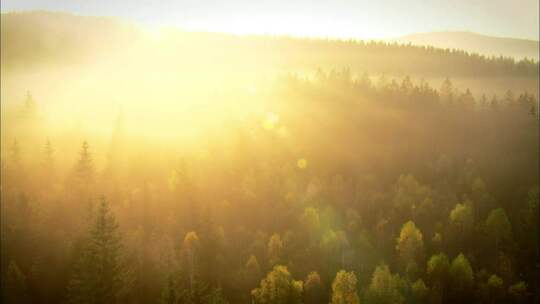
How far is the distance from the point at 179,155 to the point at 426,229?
54965 millimetres

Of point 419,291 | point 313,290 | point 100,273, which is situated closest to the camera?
point 100,273


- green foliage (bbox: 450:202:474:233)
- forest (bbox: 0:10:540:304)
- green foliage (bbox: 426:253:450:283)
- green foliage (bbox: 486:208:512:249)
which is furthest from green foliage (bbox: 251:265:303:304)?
green foliage (bbox: 486:208:512:249)

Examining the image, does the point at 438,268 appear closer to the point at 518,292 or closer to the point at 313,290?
the point at 518,292

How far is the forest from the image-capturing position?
74500 millimetres

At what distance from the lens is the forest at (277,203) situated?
7450cm

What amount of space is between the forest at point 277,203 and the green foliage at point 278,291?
0.19 meters

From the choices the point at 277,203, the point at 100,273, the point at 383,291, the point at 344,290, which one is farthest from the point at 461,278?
the point at 100,273

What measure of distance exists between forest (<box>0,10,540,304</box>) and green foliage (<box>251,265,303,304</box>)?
0.19m

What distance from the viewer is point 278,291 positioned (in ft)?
228

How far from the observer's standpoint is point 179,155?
11469 cm

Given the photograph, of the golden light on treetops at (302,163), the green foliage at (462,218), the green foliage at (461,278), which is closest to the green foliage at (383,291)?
the green foliage at (461,278)

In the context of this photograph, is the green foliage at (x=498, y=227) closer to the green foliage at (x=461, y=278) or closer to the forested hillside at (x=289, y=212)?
the forested hillside at (x=289, y=212)

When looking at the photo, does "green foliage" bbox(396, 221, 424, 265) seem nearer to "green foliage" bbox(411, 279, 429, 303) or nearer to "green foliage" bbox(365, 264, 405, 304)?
"green foliage" bbox(411, 279, 429, 303)

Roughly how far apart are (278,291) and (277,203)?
3465cm
